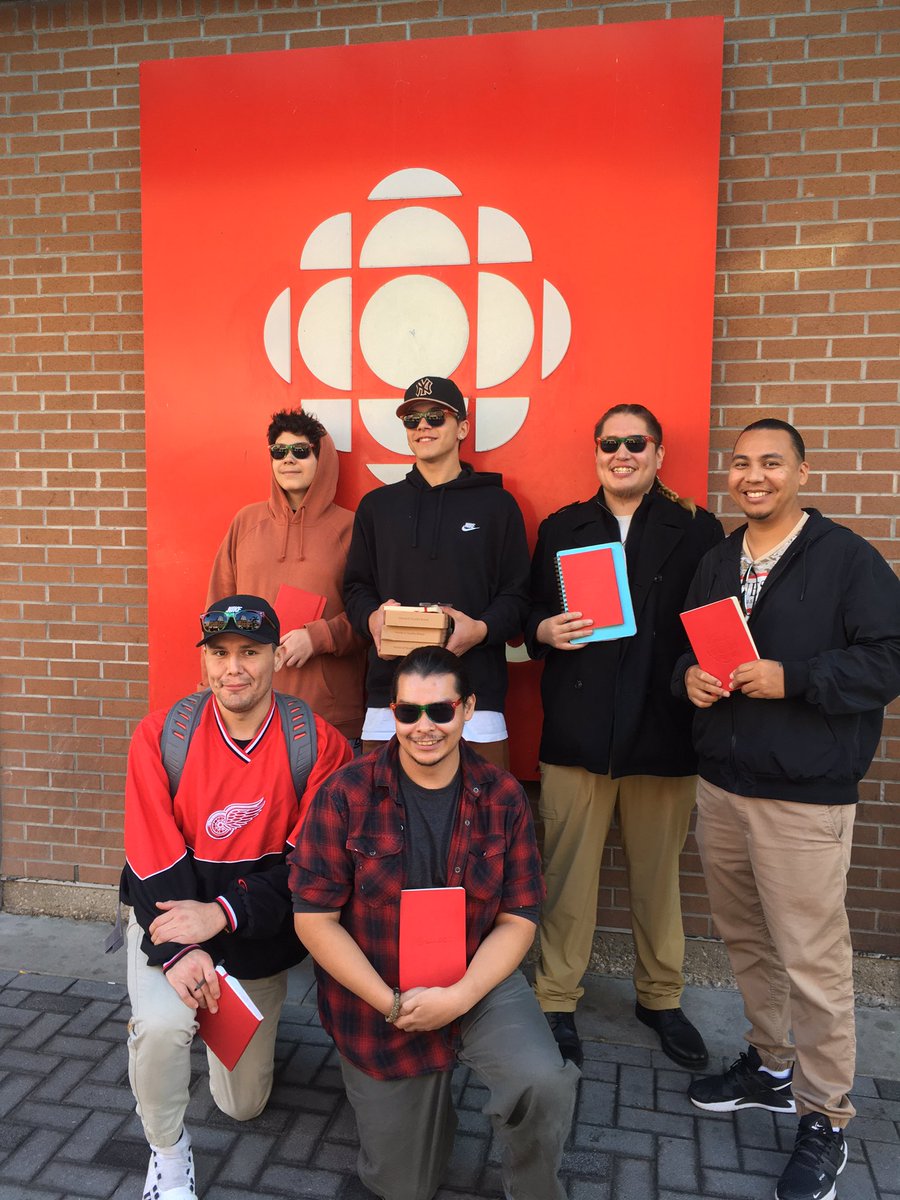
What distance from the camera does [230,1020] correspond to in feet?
A: 8.43

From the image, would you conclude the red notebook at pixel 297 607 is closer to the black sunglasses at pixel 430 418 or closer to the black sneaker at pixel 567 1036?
the black sunglasses at pixel 430 418

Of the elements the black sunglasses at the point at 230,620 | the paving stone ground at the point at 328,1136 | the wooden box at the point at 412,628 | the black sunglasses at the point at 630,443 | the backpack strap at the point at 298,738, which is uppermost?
the black sunglasses at the point at 630,443

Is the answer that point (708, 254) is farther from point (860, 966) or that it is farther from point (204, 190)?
point (860, 966)

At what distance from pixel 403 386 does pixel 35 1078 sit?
3.07 meters

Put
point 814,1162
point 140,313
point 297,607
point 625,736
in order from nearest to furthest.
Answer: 1. point 814,1162
2. point 625,736
3. point 297,607
4. point 140,313

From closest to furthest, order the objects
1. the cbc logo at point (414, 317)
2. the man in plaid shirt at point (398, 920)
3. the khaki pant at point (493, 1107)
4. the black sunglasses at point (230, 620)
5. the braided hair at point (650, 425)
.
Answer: the khaki pant at point (493, 1107) → the man in plaid shirt at point (398, 920) → the black sunglasses at point (230, 620) → the braided hair at point (650, 425) → the cbc logo at point (414, 317)

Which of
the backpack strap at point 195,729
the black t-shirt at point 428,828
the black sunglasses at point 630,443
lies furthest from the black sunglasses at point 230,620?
the black sunglasses at point 630,443

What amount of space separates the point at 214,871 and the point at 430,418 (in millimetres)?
1822

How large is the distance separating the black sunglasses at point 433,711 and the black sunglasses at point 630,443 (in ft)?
4.07

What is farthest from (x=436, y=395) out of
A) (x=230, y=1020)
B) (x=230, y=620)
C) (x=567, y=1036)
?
(x=567, y=1036)

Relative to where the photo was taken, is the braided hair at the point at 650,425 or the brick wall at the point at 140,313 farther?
the brick wall at the point at 140,313

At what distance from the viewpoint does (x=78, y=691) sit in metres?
4.45

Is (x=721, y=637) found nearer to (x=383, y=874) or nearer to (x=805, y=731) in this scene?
(x=805, y=731)

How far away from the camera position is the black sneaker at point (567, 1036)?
128 inches
